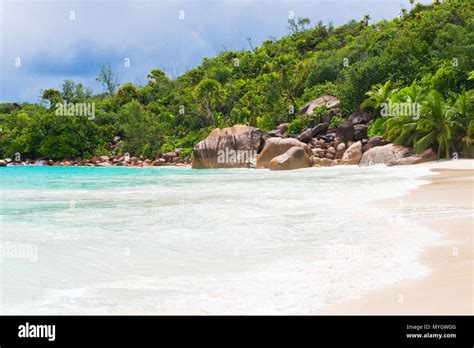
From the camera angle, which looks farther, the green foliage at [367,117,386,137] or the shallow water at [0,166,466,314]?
the green foliage at [367,117,386,137]

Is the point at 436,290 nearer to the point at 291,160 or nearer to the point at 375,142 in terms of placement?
the point at 291,160

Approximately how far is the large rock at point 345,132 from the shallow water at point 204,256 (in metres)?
23.7

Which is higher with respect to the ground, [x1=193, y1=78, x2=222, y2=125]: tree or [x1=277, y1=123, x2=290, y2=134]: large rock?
[x1=193, y1=78, x2=222, y2=125]: tree

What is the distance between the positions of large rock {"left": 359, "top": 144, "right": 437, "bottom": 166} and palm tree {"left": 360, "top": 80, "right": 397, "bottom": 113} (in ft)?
17.9

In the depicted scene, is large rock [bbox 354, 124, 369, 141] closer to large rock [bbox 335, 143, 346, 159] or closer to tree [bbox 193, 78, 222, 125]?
large rock [bbox 335, 143, 346, 159]

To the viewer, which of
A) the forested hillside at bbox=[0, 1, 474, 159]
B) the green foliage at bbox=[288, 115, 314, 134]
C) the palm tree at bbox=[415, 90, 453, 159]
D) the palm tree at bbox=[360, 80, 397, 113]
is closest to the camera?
the palm tree at bbox=[415, 90, 453, 159]

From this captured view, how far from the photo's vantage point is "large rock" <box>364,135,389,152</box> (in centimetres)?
2948

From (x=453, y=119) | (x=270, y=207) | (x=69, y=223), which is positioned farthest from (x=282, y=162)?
(x=69, y=223)

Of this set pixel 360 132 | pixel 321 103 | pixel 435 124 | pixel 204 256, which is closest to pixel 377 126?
pixel 360 132

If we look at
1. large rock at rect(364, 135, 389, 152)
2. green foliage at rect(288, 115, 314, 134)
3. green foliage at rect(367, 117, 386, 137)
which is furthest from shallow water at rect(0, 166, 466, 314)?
green foliage at rect(288, 115, 314, 134)

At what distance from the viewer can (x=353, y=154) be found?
29.8 meters

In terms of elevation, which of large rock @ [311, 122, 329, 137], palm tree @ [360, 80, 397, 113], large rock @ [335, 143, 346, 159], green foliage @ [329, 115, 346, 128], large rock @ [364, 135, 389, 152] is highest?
palm tree @ [360, 80, 397, 113]

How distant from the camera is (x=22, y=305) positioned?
395cm

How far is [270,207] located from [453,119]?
63.6ft
